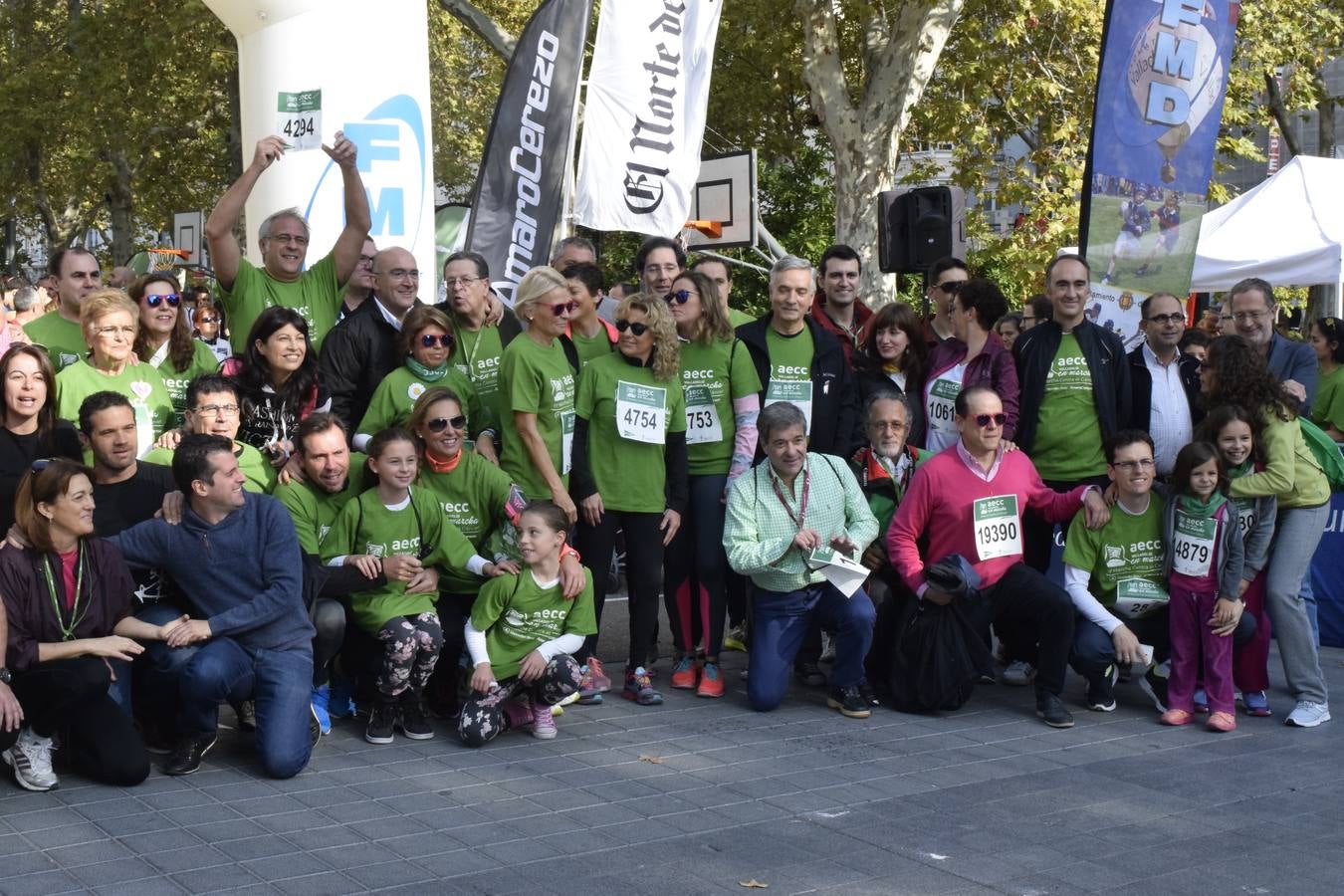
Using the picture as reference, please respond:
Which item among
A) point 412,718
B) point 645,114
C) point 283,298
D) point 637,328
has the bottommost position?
point 412,718

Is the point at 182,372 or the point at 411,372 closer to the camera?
the point at 411,372

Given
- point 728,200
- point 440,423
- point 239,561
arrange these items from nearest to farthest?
point 239,561
point 440,423
point 728,200

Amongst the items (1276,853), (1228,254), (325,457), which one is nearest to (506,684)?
(325,457)

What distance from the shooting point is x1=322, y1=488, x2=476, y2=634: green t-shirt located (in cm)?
635

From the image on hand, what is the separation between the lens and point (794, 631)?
7.00 metres

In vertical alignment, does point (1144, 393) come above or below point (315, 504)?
above

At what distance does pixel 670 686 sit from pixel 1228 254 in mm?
9129

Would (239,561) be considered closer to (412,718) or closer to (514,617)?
(412,718)

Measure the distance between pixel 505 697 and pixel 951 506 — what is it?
7.05ft

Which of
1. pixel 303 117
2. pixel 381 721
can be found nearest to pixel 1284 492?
pixel 381 721

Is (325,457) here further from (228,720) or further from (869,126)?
(869,126)

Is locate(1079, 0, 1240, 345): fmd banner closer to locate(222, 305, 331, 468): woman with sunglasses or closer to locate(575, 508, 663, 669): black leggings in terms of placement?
locate(575, 508, 663, 669): black leggings

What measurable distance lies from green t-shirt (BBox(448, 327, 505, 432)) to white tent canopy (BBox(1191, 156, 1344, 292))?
9.27 m

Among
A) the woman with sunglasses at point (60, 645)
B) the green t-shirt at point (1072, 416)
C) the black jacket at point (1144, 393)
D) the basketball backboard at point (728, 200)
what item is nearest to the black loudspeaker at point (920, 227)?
the basketball backboard at point (728, 200)
